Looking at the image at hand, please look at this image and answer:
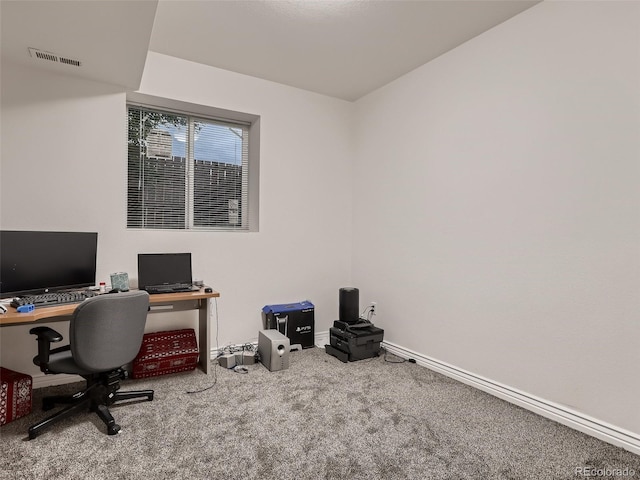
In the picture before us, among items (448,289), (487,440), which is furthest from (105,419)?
(448,289)

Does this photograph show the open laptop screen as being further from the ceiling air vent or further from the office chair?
the ceiling air vent

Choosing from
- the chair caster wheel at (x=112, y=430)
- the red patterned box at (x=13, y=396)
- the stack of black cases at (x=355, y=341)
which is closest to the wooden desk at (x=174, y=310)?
the red patterned box at (x=13, y=396)

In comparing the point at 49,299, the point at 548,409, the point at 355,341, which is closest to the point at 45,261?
the point at 49,299

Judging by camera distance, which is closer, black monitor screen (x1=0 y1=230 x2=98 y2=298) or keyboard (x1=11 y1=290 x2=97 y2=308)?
keyboard (x1=11 y1=290 x2=97 y2=308)

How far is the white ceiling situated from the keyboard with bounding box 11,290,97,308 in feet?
5.87

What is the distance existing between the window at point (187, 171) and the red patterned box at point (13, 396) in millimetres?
1558

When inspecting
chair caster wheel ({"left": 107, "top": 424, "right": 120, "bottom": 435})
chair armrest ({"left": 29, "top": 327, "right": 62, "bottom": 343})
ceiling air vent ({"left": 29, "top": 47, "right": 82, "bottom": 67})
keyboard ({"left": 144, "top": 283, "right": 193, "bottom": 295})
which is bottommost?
chair caster wheel ({"left": 107, "top": 424, "right": 120, "bottom": 435})

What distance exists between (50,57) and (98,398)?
101 inches

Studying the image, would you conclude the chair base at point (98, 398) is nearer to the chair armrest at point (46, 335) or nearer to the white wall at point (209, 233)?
the chair armrest at point (46, 335)

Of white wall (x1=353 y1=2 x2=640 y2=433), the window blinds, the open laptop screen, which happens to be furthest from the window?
white wall (x1=353 y1=2 x2=640 y2=433)

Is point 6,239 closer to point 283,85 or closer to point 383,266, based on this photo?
point 283,85

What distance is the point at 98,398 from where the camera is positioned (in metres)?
2.41

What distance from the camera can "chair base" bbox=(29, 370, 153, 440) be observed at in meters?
2.25

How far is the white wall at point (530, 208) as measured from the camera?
218 cm
